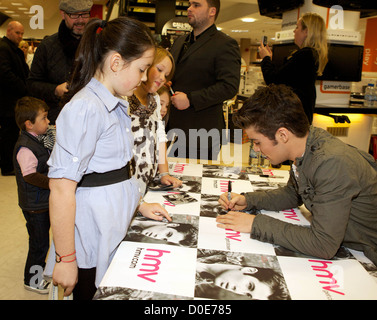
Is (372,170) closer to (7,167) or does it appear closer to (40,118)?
(40,118)

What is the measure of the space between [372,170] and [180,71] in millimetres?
1648

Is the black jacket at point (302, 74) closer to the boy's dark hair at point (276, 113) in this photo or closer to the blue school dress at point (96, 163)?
the boy's dark hair at point (276, 113)

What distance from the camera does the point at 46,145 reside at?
6.32 feet

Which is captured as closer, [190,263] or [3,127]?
[190,263]

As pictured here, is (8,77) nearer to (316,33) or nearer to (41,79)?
(41,79)

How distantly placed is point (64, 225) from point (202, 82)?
5.75 feet

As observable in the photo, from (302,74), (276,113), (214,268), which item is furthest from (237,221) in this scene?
(302,74)

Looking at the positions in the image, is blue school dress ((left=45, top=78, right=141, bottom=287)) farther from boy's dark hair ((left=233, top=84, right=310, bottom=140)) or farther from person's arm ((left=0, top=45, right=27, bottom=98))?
person's arm ((left=0, top=45, right=27, bottom=98))

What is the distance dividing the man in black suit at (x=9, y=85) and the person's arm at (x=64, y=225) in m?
3.53

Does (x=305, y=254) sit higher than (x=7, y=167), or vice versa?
(x=305, y=254)

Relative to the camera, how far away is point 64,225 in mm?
908

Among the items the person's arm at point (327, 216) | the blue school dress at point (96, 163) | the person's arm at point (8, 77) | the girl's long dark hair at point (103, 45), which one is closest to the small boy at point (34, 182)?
the blue school dress at point (96, 163)
